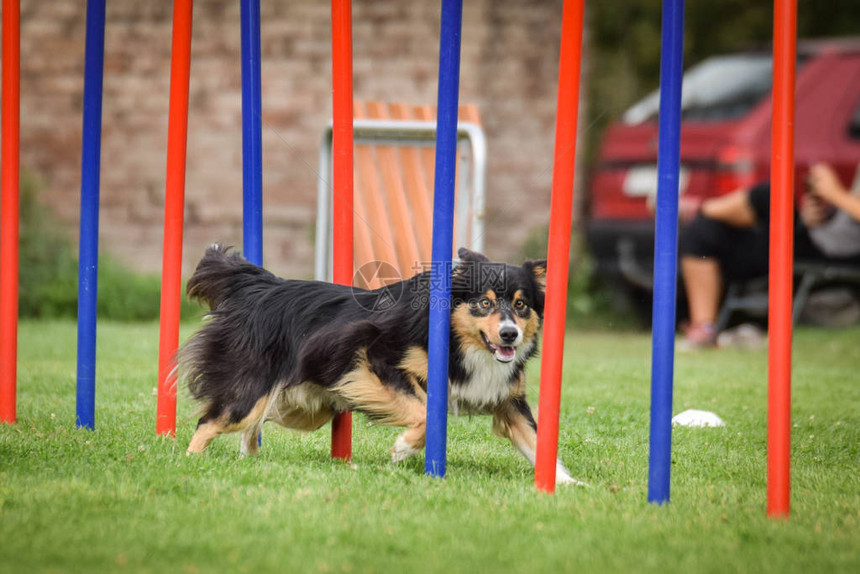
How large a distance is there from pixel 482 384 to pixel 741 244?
5154 mm

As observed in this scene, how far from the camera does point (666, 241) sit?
124 inches

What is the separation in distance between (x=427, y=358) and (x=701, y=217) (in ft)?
16.8

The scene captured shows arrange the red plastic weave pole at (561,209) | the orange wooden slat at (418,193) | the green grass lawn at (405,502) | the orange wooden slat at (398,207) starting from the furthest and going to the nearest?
1. the orange wooden slat at (418,193)
2. the orange wooden slat at (398,207)
3. the red plastic weave pole at (561,209)
4. the green grass lawn at (405,502)

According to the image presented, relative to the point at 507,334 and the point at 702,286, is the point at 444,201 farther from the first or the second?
the point at 702,286

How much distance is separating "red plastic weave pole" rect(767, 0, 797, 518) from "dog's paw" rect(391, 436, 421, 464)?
140 centimetres

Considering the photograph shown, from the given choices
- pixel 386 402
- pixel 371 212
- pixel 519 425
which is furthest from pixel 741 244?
pixel 386 402

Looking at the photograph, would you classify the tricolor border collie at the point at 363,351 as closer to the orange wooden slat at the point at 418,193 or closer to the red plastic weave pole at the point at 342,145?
the red plastic weave pole at the point at 342,145

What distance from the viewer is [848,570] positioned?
262 centimetres

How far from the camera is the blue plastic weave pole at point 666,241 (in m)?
3.13

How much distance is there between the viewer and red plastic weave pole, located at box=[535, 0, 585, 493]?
3240mm

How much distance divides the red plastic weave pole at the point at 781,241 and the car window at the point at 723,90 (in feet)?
18.0

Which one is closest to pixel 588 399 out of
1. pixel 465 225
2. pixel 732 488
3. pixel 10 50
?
pixel 465 225

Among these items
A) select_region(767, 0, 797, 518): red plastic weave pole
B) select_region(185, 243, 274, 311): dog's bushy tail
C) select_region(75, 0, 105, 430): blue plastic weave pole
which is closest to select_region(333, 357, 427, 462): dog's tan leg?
select_region(185, 243, 274, 311): dog's bushy tail

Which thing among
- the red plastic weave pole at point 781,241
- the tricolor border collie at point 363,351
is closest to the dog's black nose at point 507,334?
the tricolor border collie at point 363,351
